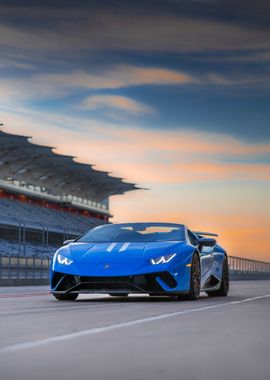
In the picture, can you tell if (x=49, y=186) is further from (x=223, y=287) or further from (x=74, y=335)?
(x=74, y=335)

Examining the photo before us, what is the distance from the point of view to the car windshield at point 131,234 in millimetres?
13406

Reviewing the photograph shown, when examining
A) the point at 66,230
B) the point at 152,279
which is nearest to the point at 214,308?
the point at 152,279

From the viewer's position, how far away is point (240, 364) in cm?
475

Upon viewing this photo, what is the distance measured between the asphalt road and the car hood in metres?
3.21

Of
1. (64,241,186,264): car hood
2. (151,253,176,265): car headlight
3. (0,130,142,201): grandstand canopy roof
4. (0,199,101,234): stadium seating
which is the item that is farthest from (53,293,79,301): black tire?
(0,130,142,201): grandstand canopy roof

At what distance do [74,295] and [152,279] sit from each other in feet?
4.68

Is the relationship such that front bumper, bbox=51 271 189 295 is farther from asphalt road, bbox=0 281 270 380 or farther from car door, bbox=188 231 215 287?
asphalt road, bbox=0 281 270 380

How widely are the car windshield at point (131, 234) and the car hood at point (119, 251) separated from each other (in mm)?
472

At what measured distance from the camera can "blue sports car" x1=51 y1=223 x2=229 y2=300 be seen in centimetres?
1224

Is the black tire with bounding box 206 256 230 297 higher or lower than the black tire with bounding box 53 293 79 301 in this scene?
higher

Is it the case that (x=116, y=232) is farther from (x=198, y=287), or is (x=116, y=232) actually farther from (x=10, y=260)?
(x=10, y=260)

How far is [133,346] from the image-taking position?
18.4 feet

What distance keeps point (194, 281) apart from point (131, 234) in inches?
55.9

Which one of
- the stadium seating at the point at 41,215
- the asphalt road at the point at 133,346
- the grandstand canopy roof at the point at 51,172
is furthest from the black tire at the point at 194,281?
the grandstand canopy roof at the point at 51,172
